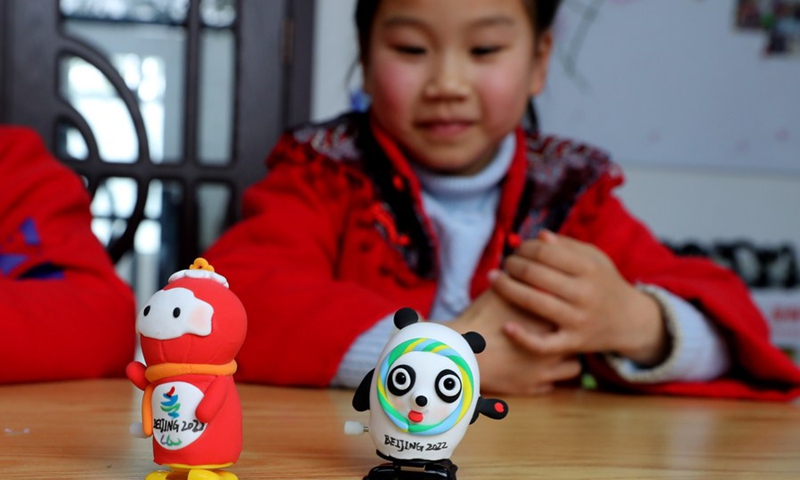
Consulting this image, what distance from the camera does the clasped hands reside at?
2.58ft

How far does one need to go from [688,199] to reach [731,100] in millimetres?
223

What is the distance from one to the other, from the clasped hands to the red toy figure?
0.41 meters

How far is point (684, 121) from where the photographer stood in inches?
72.9

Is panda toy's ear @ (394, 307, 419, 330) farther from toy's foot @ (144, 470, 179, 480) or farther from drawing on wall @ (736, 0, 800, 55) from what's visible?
drawing on wall @ (736, 0, 800, 55)

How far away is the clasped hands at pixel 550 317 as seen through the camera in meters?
0.79

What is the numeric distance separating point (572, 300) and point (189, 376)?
19.5 inches

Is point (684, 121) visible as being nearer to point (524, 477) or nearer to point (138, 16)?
point (138, 16)

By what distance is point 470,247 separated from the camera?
3.38 feet

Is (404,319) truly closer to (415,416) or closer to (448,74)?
(415,416)

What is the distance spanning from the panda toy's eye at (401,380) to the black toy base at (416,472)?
36 mm

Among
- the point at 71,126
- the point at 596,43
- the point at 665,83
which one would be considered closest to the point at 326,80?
the point at 71,126

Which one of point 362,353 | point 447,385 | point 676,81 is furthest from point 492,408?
point 676,81

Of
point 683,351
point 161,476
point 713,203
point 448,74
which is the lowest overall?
point 713,203

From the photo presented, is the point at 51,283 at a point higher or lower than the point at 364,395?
lower
